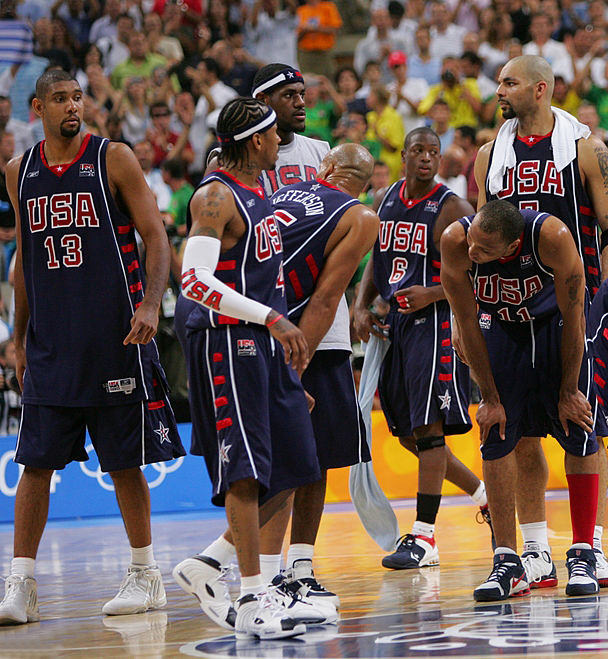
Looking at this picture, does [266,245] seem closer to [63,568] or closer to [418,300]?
[418,300]

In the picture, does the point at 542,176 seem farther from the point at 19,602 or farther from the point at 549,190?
the point at 19,602

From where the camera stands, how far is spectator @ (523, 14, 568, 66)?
13.9 metres

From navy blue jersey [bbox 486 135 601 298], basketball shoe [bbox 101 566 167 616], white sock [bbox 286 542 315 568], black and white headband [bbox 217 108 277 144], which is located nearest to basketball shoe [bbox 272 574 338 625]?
white sock [bbox 286 542 315 568]

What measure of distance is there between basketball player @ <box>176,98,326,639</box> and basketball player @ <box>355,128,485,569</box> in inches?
85.5

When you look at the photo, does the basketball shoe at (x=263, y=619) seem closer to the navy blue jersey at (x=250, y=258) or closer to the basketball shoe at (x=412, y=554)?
the navy blue jersey at (x=250, y=258)

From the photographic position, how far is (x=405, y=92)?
1426 centimetres

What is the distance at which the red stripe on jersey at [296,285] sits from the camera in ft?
16.5

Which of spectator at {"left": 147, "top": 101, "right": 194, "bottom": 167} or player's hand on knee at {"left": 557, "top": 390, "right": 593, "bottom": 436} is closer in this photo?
player's hand on knee at {"left": 557, "top": 390, "right": 593, "bottom": 436}

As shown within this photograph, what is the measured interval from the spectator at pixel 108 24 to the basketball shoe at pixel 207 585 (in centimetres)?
1209

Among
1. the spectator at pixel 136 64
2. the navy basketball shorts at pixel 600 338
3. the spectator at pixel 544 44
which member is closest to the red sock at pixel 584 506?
the navy basketball shorts at pixel 600 338

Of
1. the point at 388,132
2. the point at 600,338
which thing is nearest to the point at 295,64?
the point at 388,132

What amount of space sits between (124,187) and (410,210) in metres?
2.28

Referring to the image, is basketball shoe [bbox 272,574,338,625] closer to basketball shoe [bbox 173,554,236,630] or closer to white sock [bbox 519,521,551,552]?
basketball shoe [bbox 173,554,236,630]

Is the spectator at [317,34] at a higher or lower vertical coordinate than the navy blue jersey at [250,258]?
higher
